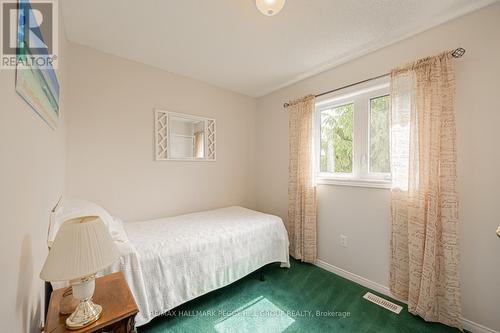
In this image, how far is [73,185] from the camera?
2.00 metres

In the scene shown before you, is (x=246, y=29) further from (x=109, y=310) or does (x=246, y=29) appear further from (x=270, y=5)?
(x=109, y=310)

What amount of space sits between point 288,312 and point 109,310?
1431 millimetres

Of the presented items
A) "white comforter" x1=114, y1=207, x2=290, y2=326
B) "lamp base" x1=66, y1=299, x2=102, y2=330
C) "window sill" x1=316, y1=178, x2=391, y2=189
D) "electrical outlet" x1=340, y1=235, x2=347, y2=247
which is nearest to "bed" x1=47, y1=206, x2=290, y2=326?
"white comforter" x1=114, y1=207, x2=290, y2=326

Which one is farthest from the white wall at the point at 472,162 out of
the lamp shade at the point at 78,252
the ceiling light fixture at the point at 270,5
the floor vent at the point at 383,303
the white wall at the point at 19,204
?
the white wall at the point at 19,204

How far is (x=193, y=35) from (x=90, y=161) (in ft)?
5.33

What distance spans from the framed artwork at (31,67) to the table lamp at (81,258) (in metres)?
0.52

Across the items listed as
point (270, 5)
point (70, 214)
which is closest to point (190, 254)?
point (70, 214)

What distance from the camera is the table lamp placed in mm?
753

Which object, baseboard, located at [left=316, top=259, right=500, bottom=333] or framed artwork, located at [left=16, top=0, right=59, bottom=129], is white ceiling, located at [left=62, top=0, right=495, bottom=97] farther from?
baseboard, located at [left=316, top=259, right=500, bottom=333]

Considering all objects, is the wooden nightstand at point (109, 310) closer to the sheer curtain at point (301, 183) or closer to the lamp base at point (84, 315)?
the lamp base at point (84, 315)

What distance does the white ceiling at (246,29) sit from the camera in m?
1.53

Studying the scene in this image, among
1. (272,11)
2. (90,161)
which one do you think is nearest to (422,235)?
(272,11)

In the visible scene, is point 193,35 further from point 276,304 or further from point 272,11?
point 276,304

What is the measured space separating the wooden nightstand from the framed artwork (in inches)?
35.8
